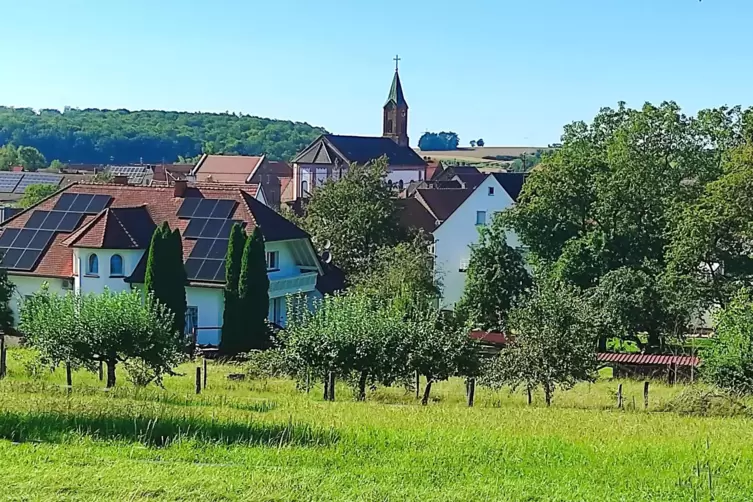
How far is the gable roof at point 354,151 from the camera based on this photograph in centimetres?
11075

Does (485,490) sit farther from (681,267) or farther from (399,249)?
(399,249)

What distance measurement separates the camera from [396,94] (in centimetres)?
13875

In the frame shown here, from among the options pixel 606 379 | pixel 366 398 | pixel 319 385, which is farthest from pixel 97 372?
pixel 606 379

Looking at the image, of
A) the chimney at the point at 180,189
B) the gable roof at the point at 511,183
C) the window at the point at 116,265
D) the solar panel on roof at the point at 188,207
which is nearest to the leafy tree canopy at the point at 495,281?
the gable roof at the point at 511,183

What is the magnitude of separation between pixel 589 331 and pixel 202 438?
51.1 feet

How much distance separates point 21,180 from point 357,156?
42190mm

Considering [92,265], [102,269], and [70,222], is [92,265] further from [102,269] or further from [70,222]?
[70,222]

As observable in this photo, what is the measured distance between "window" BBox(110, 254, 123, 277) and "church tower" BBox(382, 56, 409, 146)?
9950 centimetres

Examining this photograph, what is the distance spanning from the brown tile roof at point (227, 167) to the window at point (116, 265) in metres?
88.7

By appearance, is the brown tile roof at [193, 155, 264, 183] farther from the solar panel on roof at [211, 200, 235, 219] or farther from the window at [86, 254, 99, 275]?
the window at [86, 254, 99, 275]

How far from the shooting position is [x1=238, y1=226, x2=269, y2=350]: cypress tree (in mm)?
37250

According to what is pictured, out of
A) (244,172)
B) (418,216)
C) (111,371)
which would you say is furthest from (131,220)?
(244,172)

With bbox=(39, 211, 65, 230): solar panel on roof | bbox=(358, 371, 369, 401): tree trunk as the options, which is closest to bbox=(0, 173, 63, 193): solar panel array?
bbox=(39, 211, 65, 230): solar panel on roof

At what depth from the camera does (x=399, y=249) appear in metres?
47.4
